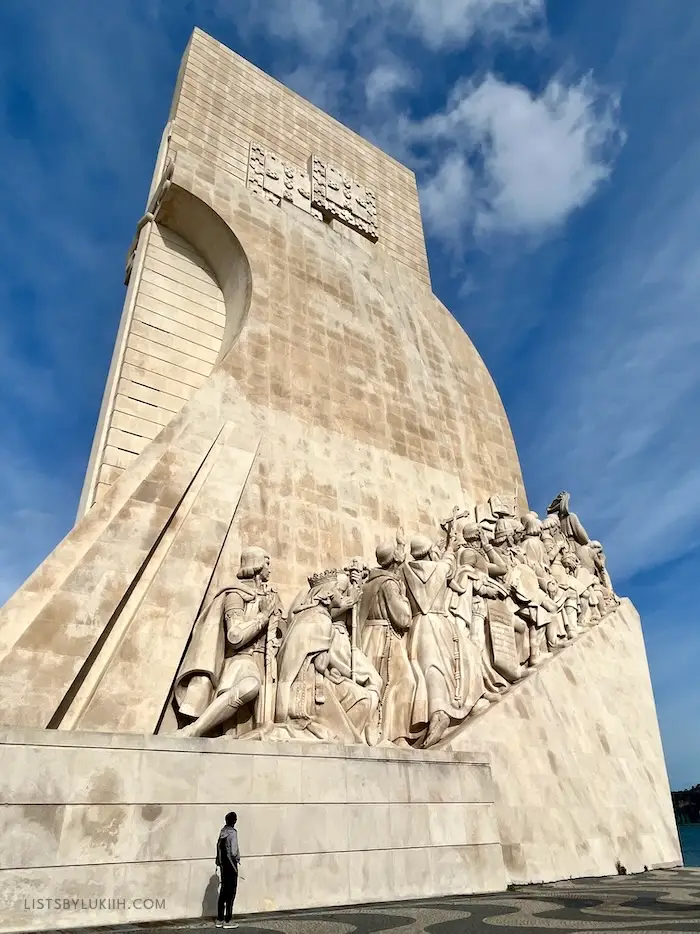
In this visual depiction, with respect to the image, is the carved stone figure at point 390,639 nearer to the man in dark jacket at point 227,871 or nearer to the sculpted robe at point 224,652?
the sculpted robe at point 224,652

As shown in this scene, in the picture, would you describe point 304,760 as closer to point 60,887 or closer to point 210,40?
point 60,887

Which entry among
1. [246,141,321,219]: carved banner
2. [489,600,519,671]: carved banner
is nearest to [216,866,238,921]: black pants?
[489,600,519,671]: carved banner

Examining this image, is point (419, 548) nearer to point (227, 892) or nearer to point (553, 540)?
point (553, 540)

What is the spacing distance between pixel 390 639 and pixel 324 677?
3.58 feet

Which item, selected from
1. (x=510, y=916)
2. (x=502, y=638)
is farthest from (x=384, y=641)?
(x=510, y=916)

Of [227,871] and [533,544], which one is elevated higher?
[533,544]

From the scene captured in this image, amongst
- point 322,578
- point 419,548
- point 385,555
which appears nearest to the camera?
point 322,578

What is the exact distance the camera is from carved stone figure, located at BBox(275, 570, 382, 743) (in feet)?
15.5

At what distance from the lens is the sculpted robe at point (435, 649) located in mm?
5598

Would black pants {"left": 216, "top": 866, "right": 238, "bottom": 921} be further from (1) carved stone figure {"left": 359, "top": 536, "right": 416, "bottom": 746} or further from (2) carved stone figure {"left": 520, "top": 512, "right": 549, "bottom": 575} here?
(2) carved stone figure {"left": 520, "top": 512, "right": 549, "bottom": 575}

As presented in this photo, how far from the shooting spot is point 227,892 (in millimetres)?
3164

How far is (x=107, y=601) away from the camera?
489cm

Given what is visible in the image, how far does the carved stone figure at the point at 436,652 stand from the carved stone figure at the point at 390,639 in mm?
80

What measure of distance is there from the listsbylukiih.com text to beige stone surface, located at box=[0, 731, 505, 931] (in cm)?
2
